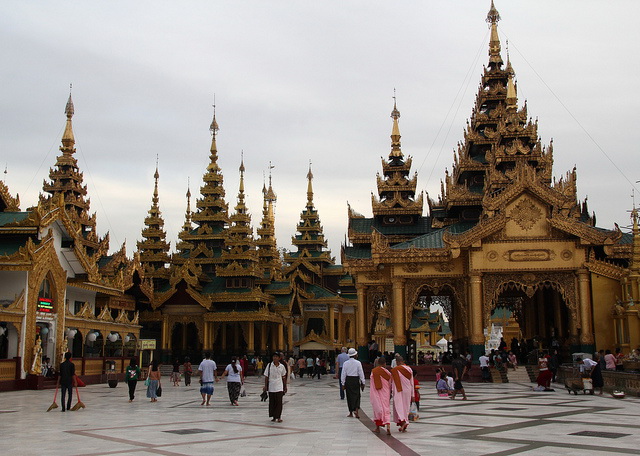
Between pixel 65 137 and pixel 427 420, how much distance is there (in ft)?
138

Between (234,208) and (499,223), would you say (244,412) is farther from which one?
(234,208)

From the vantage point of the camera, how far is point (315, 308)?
5744cm

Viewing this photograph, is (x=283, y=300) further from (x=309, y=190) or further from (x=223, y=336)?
(x=309, y=190)

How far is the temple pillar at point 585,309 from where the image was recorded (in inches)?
1117

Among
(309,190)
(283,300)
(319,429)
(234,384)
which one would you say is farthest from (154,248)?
(319,429)

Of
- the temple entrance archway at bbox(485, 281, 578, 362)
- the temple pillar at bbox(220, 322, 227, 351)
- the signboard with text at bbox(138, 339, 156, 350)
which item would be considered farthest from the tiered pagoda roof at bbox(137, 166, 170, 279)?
the temple entrance archway at bbox(485, 281, 578, 362)

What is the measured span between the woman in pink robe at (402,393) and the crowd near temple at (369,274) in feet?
53.1

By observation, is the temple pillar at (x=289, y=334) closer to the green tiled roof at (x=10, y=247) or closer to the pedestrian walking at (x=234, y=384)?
the green tiled roof at (x=10, y=247)

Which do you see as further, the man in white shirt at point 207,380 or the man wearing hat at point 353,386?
the man in white shirt at point 207,380

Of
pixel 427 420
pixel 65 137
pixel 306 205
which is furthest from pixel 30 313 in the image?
pixel 306 205

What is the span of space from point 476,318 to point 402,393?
17.4 metres

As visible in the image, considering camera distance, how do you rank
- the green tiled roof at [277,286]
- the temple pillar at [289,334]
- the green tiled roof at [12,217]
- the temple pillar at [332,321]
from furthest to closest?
the temple pillar at [332,321], the temple pillar at [289,334], the green tiled roof at [277,286], the green tiled roof at [12,217]

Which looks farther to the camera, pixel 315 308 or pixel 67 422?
pixel 315 308

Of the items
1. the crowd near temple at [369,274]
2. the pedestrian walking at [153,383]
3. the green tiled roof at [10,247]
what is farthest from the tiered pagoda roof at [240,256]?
the pedestrian walking at [153,383]
